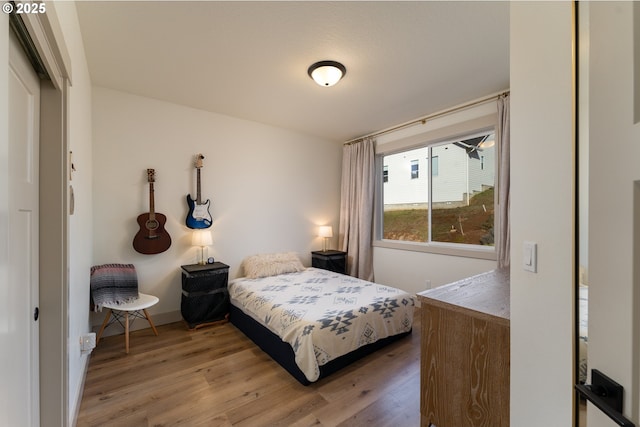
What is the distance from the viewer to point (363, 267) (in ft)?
13.7

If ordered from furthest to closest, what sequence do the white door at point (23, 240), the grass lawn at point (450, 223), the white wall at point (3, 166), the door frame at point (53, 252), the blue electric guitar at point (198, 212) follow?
the blue electric guitar at point (198, 212) < the grass lawn at point (450, 223) < the door frame at point (53, 252) < the white door at point (23, 240) < the white wall at point (3, 166)

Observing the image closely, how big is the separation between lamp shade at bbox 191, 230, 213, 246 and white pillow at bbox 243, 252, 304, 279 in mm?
617

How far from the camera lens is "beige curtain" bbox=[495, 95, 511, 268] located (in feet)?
8.71

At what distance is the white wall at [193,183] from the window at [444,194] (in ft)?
3.88

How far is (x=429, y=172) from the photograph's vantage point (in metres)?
3.65

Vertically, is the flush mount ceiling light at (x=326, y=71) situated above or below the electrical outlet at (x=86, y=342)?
above

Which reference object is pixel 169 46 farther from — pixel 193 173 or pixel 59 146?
pixel 193 173

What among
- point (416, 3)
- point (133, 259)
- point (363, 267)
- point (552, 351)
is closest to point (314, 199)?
point (363, 267)

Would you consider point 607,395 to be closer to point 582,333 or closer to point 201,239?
point 582,333

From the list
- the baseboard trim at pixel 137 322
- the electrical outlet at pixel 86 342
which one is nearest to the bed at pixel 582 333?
the electrical outlet at pixel 86 342

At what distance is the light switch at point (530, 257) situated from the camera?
3.13 ft

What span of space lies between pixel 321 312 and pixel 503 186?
2.17 metres

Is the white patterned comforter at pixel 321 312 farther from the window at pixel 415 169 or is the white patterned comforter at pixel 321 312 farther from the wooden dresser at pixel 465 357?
the window at pixel 415 169

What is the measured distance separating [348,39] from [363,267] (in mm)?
3099
